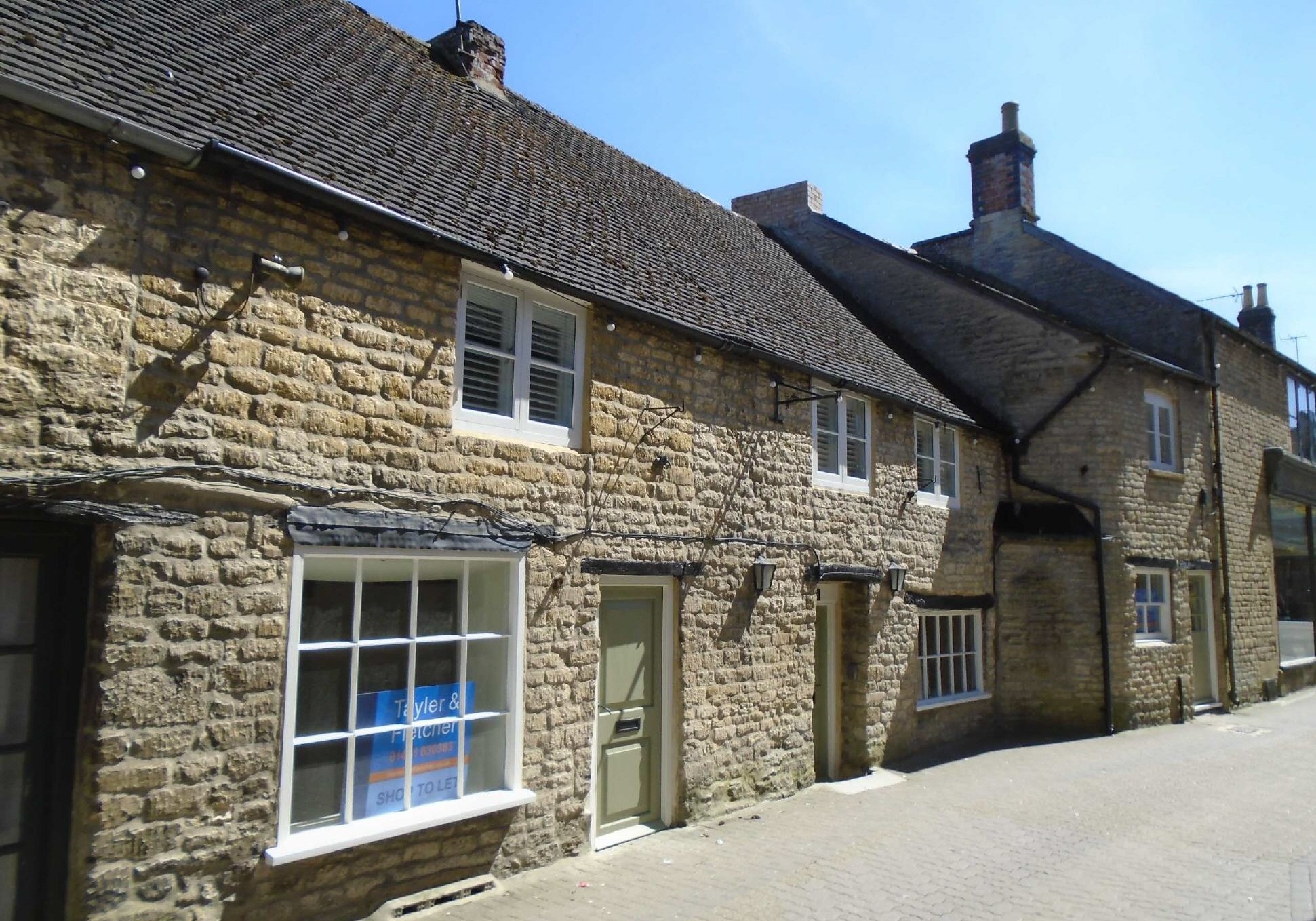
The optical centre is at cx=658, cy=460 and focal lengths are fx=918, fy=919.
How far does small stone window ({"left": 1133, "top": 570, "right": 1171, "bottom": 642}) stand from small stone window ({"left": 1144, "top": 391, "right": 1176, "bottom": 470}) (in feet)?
6.08

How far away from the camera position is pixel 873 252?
17.6 meters

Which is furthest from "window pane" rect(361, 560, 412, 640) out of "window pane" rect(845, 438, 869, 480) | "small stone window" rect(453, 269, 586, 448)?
"window pane" rect(845, 438, 869, 480)

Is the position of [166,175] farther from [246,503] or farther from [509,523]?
[509,523]

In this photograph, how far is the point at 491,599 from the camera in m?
7.14

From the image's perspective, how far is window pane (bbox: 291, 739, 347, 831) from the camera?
18.9 feet

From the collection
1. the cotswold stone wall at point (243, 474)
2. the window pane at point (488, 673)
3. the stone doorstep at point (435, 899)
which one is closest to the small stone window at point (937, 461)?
the cotswold stone wall at point (243, 474)

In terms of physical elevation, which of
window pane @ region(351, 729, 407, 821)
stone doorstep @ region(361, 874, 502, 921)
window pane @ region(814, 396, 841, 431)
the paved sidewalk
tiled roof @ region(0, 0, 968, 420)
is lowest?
the paved sidewalk

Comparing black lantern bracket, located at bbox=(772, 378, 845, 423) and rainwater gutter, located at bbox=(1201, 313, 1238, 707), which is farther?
rainwater gutter, located at bbox=(1201, 313, 1238, 707)

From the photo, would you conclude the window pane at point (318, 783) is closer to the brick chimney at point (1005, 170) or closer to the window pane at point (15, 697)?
the window pane at point (15, 697)

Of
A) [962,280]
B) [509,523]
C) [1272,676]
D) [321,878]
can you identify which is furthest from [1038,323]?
[321,878]

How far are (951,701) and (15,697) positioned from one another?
11285 millimetres

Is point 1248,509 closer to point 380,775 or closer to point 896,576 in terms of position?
point 896,576

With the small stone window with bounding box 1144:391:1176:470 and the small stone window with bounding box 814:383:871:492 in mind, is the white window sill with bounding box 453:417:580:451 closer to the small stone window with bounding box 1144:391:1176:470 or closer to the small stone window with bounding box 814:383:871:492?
the small stone window with bounding box 814:383:871:492

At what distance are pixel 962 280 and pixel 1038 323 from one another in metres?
1.58
